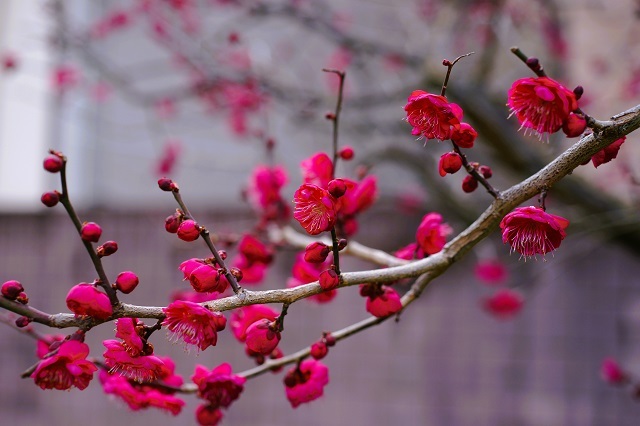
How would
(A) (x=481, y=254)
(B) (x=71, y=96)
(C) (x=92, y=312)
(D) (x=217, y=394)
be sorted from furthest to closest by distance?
1. (B) (x=71, y=96)
2. (A) (x=481, y=254)
3. (D) (x=217, y=394)
4. (C) (x=92, y=312)

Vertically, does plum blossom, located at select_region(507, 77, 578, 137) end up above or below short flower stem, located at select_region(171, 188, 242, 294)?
above

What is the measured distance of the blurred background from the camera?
2742 mm

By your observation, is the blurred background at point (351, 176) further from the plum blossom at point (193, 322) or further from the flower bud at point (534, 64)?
the plum blossom at point (193, 322)

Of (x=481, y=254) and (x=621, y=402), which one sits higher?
(x=481, y=254)

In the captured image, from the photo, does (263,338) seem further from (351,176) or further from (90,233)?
(351,176)

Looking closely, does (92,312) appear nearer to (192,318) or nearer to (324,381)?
(192,318)

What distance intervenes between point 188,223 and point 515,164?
193 cm

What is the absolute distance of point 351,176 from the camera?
324 centimetres

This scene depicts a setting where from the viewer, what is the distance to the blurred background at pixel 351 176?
2742mm

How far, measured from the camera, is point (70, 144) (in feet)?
14.7

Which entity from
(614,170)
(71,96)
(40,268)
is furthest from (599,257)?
(71,96)

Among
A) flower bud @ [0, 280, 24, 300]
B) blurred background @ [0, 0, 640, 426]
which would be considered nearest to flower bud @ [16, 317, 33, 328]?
flower bud @ [0, 280, 24, 300]

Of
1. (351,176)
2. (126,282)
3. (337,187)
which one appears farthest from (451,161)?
(351,176)

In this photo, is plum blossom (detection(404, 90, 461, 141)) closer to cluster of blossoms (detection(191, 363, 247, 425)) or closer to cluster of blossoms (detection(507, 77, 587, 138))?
cluster of blossoms (detection(507, 77, 587, 138))
